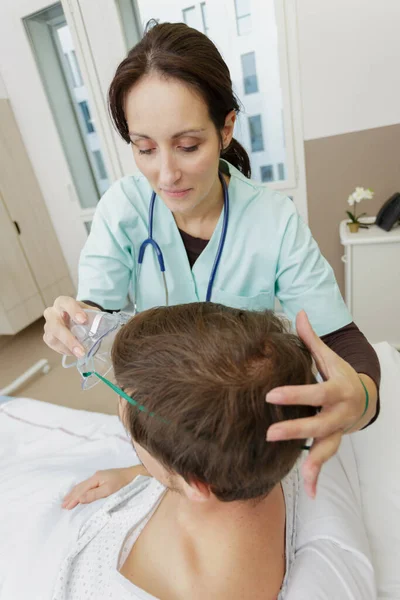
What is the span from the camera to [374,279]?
197 centimetres

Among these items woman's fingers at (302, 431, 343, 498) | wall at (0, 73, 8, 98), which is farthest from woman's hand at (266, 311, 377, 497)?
wall at (0, 73, 8, 98)

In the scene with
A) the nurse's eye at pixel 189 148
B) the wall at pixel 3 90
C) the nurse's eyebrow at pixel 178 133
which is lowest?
the nurse's eye at pixel 189 148

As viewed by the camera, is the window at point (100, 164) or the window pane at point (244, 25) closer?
the window pane at point (244, 25)

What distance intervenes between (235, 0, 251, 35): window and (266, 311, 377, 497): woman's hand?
81.3 inches

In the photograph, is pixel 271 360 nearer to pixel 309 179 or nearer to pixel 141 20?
pixel 309 179

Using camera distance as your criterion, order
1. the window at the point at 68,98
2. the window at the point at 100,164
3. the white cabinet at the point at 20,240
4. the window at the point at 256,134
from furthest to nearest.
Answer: the window at the point at 100,164 < the white cabinet at the point at 20,240 < the window at the point at 68,98 < the window at the point at 256,134

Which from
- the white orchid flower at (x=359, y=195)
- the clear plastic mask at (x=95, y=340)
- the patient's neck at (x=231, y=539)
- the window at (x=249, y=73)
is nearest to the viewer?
the patient's neck at (x=231, y=539)

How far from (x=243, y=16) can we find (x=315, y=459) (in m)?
2.29

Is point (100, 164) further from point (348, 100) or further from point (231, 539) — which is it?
point (231, 539)

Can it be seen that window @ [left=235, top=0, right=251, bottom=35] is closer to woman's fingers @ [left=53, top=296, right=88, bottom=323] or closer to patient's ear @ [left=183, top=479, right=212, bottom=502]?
woman's fingers @ [left=53, top=296, right=88, bottom=323]

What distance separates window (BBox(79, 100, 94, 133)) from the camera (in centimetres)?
269

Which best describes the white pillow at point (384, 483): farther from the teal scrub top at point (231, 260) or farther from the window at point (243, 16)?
the window at point (243, 16)

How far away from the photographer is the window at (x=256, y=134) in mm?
2312

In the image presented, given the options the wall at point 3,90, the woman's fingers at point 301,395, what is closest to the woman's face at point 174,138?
the woman's fingers at point 301,395
